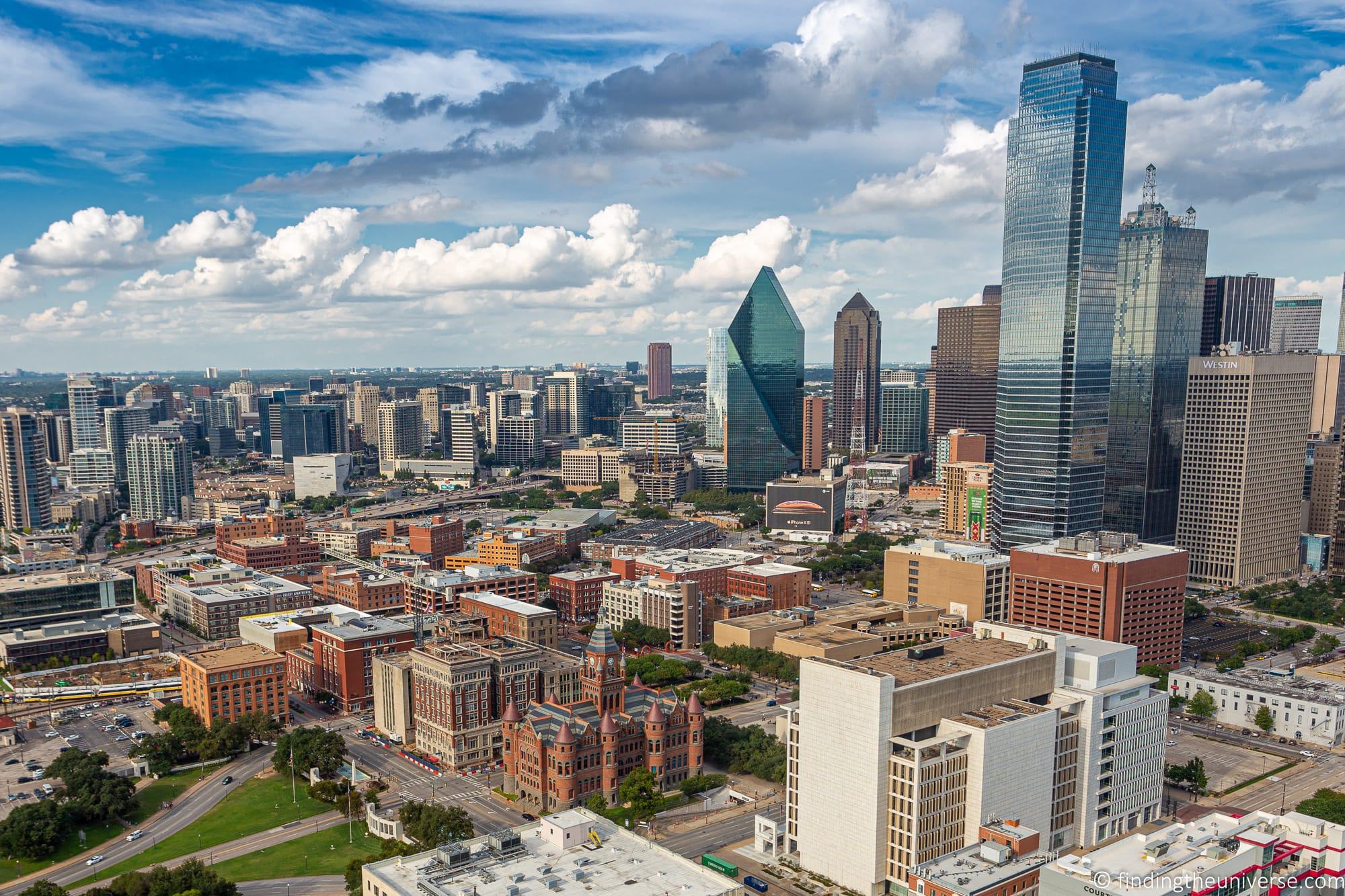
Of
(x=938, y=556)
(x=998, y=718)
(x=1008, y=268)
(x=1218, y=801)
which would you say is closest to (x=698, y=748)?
(x=998, y=718)

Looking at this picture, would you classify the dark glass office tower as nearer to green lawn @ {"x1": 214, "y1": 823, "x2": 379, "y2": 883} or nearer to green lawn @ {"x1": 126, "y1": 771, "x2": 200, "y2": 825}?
green lawn @ {"x1": 214, "y1": 823, "x2": 379, "y2": 883}

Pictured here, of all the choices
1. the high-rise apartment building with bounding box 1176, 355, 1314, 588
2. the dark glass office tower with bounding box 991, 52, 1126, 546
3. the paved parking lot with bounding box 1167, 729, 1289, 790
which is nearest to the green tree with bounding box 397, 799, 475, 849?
the paved parking lot with bounding box 1167, 729, 1289, 790

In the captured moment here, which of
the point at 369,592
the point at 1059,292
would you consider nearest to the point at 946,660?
the point at 1059,292

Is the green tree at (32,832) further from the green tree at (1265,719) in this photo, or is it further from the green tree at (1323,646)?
the green tree at (1323,646)

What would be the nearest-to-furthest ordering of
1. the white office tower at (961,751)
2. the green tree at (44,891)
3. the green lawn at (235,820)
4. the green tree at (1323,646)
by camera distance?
the green tree at (44,891)
the white office tower at (961,751)
the green lawn at (235,820)
the green tree at (1323,646)

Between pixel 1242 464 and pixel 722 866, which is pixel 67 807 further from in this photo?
pixel 1242 464

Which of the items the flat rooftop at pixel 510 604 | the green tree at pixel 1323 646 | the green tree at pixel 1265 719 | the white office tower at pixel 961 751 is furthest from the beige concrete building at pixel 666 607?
the green tree at pixel 1323 646

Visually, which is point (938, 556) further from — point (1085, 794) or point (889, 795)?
point (889, 795)
